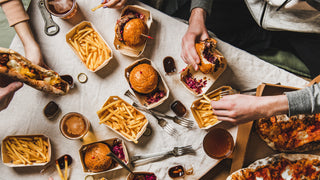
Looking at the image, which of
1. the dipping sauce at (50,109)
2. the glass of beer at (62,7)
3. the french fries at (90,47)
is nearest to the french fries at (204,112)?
the french fries at (90,47)

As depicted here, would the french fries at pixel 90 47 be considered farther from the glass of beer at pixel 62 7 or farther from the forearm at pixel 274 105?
the forearm at pixel 274 105

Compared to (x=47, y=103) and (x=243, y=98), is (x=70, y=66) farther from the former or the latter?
(x=243, y=98)

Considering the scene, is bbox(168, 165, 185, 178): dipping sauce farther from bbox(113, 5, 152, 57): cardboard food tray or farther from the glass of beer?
the glass of beer

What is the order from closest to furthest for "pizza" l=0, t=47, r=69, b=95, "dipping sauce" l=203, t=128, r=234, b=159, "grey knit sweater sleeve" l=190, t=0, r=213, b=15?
"pizza" l=0, t=47, r=69, b=95
"dipping sauce" l=203, t=128, r=234, b=159
"grey knit sweater sleeve" l=190, t=0, r=213, b=15

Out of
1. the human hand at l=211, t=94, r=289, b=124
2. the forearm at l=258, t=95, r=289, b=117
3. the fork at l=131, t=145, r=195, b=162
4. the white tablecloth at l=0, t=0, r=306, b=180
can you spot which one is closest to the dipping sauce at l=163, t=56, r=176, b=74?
the white tablecloth at l=0, t=0, r=306, b=180

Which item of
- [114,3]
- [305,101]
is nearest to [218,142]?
[305,101]

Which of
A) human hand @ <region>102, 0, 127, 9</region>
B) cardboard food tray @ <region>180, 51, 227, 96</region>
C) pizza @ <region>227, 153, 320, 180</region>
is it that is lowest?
pizza @ <region>227, 153, 320, 180</region>

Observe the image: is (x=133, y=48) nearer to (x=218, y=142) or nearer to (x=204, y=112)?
(x=204, y=112)

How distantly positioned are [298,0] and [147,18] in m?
1.48

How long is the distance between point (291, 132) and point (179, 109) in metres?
1.13

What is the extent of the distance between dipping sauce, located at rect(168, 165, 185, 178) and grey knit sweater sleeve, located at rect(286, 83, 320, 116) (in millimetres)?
1188

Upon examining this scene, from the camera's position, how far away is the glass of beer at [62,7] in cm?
229

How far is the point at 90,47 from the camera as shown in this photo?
2.30 meters

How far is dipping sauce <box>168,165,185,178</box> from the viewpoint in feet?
7.32
